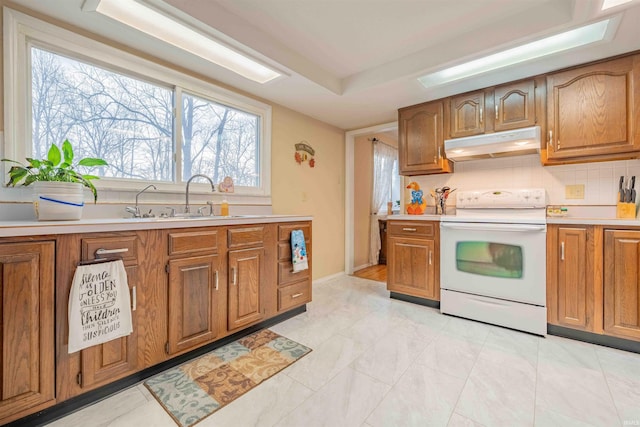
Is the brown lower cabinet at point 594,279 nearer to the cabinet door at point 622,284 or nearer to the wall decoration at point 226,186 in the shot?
the cabinet door at point 622,284

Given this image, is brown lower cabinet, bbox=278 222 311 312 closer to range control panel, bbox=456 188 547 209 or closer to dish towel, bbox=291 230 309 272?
dish towel, bbox=291 230 309 272

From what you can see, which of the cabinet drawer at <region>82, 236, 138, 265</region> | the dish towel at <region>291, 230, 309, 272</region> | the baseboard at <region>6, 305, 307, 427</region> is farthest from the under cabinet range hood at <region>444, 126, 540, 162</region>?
the cabinet drawer at <region>82, 236, 138, 265</region>

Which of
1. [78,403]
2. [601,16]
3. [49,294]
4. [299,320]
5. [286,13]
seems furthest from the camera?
[299,320]

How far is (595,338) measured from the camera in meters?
2.00

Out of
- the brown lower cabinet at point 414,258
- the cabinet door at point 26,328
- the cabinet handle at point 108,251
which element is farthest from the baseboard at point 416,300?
the cabinet door at point 26,328

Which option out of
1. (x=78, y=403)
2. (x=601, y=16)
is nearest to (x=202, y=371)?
(x=78, y=403)

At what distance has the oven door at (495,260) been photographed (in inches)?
84.7

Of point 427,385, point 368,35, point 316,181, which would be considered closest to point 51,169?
point 368,35

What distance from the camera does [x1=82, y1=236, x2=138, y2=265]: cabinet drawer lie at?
1332 mm

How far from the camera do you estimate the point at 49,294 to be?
123 cm

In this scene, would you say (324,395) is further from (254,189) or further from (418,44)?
(418,44)

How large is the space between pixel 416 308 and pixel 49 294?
2.73 m

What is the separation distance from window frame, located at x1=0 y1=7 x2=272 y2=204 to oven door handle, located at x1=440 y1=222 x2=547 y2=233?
206 cm

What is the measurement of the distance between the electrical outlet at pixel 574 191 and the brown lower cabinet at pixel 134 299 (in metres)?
2.67
